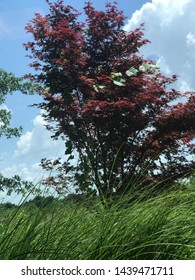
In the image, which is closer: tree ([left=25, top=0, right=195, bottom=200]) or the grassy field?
the grassy field

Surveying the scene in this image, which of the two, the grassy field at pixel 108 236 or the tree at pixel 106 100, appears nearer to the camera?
the grassy field at pixel 108 236

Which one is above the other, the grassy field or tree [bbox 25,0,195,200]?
tree [bbox 25,0,195,200]

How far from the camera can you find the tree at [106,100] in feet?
36.8

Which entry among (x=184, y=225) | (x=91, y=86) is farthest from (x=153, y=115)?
(x=184, y=225)

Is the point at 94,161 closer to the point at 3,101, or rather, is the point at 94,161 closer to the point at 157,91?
the point at 157,91

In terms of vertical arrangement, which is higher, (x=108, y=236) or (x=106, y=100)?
(x=106, y=100)

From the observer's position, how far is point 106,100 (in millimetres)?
11375

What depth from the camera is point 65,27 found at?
11.8 m

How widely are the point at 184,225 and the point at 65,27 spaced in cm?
782

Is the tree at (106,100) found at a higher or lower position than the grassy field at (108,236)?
higher

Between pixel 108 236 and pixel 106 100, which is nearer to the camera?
pixel 108 236

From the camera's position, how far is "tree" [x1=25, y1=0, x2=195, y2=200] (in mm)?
11203
